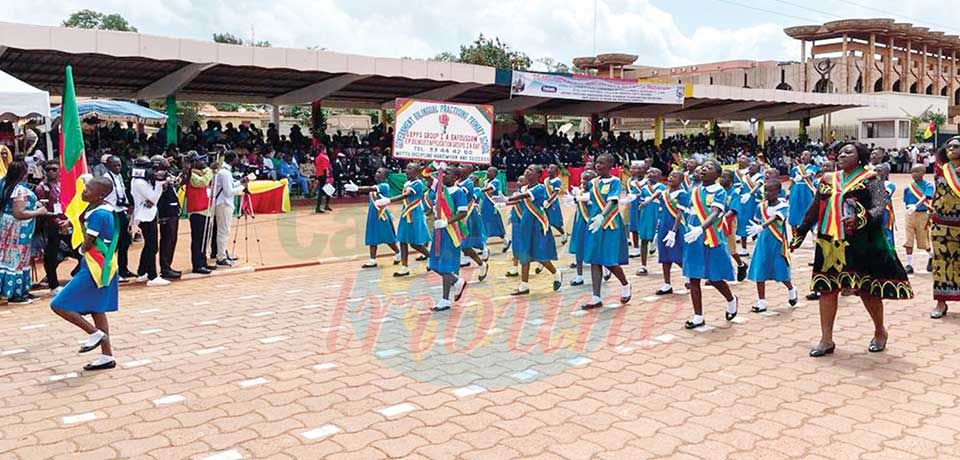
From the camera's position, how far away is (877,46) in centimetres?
5466

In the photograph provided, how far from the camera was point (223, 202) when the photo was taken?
10.8m

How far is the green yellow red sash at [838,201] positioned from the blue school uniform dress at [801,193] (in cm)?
605

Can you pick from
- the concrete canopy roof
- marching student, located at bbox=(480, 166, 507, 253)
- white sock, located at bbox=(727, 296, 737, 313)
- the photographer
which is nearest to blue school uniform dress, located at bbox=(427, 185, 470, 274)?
white sock, located at bbox=(727, 296, 737, 313)

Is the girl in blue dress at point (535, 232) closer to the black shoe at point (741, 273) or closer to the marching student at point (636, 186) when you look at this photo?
the marching student at point (636, 186)

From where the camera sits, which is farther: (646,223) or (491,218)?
(491,218)

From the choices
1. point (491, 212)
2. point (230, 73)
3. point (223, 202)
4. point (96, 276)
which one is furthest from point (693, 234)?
point (230, 73)

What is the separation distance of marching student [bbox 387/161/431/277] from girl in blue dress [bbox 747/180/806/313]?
13.2ft

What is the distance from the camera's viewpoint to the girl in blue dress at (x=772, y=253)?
784cm

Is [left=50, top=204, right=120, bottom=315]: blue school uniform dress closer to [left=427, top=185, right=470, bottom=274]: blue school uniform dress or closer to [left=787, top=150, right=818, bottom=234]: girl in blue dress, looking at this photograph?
[left=427, top=185, right=470, bottom=274]: blue school uniform dress

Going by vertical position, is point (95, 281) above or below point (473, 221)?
below

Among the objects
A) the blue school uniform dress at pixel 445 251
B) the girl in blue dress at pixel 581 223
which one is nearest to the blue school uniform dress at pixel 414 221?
the blue school uniform dress at pixel 445 251

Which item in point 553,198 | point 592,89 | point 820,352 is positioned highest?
point 592,89

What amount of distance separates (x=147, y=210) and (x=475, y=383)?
5.87 m

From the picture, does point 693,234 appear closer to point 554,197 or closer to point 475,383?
point 475,383
